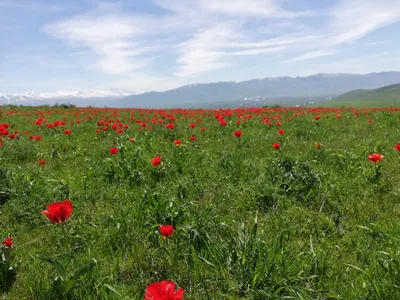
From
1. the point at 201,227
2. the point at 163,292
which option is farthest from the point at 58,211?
the point at 201,227

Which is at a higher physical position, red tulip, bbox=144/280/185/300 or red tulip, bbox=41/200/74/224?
red tulip, bbox=41/200/74/224

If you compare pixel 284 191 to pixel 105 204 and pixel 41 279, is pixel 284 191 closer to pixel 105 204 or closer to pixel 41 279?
pixel 105 204

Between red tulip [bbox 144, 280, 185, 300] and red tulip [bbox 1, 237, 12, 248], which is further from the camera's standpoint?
red tulip [bbox 1, 237, 12, 248]

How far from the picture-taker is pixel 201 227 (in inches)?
129

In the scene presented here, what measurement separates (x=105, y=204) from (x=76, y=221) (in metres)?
0.71

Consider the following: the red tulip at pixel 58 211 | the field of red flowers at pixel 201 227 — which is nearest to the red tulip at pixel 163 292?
the field of red flowers at pixel 201 227

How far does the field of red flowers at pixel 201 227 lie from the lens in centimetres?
256

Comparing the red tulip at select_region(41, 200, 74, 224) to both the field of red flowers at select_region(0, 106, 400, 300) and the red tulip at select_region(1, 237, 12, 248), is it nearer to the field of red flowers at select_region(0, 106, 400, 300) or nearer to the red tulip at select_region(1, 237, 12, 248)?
the field of red flowers at select_region(0, 106, 400, 300)

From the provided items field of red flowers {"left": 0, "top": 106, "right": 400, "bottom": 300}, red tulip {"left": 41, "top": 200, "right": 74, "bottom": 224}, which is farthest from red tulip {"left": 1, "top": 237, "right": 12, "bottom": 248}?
red tulip {"left": 41, "top": 200, "right": 74, "bottom": 224}

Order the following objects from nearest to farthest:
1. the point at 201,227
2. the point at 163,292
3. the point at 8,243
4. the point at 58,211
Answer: the point at 163,292, the point at 58,211, the point at 8,243, the point at 201,227

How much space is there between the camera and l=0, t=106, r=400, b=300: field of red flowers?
2.56 metres

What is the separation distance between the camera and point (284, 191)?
455cm

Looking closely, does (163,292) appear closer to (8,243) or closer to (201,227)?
(201,227)

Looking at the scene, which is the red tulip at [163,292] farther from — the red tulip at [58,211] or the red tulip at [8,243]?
the red tulip at [8,243]
